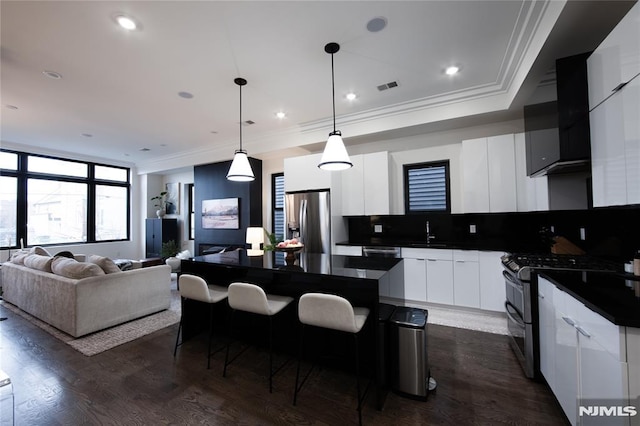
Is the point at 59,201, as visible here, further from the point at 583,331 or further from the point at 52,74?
the point at 583,331

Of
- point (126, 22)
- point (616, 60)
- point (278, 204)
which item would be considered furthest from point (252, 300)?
point (278, 204)

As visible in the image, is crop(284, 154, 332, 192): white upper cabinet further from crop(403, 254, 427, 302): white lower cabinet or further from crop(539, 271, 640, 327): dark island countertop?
crop(539, 271, 640, 327): dark island countertop

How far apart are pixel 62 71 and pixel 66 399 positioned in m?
3.45

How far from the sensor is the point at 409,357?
6.52ft

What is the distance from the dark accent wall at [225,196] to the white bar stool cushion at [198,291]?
3.55 meters

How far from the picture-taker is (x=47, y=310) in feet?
11.4

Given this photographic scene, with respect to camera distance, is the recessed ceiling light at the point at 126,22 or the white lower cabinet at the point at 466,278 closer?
the recessed ceiling light at the point at 126,22

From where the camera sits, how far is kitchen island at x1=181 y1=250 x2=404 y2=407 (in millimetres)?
1993

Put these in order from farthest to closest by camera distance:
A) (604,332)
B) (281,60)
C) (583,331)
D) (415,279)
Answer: (415,279) < (281,60) < (583,331) < (604,332)

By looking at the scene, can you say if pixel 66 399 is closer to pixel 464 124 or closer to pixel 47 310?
pixel 47 310

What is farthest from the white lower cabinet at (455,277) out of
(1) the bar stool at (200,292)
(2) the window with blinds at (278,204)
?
(2) the window with blinds at (278,204)

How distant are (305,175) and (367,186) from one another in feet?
3.74

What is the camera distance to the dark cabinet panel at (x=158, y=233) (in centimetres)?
744

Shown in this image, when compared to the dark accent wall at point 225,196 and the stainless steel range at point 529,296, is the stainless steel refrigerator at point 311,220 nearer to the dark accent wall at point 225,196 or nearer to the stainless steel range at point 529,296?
the dark accent wall at point 225,196
